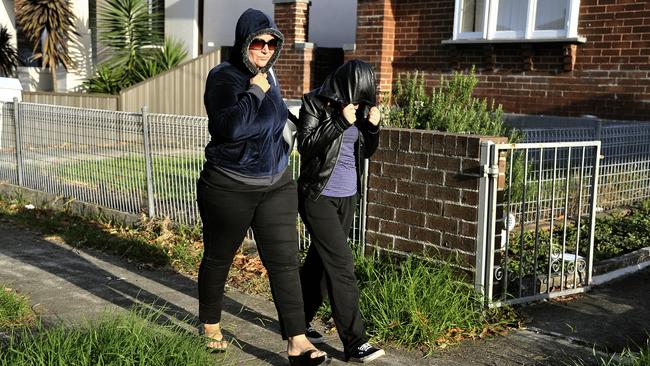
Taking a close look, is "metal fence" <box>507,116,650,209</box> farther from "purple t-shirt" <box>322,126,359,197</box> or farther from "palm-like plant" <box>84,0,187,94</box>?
"palm-like plant" <box>84,0,187,94</box>

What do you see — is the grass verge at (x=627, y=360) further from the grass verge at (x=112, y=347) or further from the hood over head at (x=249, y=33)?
the hood over head at (x=249, y=33)

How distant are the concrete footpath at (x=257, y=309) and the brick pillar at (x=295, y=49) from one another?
7.65 meters

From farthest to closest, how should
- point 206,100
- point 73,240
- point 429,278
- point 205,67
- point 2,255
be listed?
point 205,67
point 73,240
point 2,255
point 429,278
point 206,100

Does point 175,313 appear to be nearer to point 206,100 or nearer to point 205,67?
point 206,100

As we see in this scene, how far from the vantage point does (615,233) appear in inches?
304

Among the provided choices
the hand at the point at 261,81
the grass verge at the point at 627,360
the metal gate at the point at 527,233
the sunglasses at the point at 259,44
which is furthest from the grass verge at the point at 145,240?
the grass verge at the point at 627,360

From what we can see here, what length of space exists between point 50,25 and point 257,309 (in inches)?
602

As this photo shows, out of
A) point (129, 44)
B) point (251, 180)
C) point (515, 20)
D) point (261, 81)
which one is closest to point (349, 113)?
point (261, 81)

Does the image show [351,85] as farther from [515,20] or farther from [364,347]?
[515,20]

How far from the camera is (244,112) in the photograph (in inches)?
157

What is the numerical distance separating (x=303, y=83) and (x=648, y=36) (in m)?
6.08

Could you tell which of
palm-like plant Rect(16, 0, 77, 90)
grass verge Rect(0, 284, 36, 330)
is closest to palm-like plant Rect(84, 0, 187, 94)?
palm-like plant Rect(16, 0, 77, 90)

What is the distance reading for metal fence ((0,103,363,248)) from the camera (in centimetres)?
749

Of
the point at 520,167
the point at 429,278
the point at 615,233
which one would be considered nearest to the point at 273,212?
the point at 429,278
